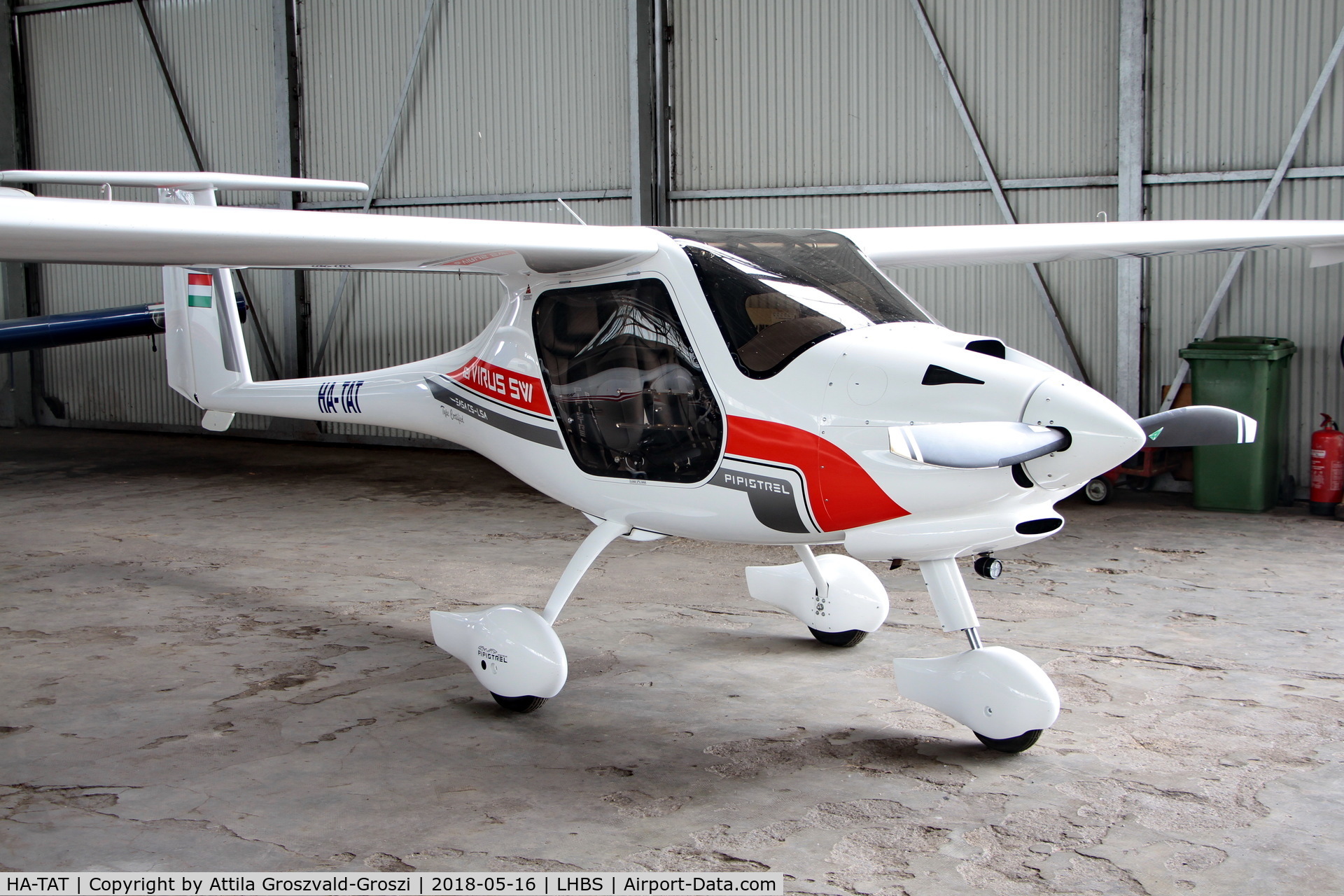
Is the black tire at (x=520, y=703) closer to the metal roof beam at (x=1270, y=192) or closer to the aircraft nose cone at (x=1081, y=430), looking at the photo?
the aircraft nose cone at (x=1081, y=430)

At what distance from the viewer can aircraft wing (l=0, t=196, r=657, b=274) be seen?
11.4ft

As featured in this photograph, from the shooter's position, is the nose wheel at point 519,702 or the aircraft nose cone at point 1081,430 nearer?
the aircraft nose cone at point 1081,430

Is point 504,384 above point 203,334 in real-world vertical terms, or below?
below

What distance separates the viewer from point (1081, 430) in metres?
3.64

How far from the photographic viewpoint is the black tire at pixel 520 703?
4820 millimetres

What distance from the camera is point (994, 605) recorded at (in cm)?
646

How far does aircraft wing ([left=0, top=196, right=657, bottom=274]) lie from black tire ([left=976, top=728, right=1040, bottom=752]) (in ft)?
7.54

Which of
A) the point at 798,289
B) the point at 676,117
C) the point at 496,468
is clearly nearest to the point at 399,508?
the point at 496,468

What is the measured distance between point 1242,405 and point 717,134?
576 cm

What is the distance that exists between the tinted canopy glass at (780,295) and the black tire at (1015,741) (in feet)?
5.23

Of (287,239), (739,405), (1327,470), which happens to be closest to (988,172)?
(1327,470)

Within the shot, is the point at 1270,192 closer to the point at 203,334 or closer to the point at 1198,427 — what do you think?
the point at 1198,427

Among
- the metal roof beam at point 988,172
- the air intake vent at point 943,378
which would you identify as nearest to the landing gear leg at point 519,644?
the air intake vent at point 943,378

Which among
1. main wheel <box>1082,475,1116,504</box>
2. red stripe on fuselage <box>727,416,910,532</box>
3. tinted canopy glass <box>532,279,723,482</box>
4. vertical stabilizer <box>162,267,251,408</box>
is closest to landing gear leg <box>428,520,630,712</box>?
tinted canopy glass <box>532,279,723,482</box>
